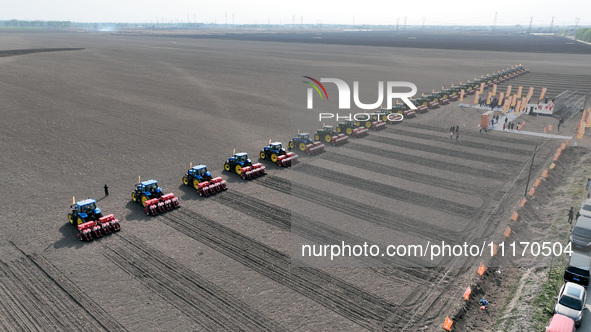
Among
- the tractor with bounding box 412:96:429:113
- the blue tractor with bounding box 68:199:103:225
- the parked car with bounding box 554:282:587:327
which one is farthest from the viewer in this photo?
the tractor with bounding box 412:96:429:113

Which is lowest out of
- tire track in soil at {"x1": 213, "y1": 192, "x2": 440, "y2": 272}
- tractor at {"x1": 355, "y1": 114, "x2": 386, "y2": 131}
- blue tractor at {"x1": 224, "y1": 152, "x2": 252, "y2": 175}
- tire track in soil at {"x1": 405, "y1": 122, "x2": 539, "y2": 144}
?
tire track in soil at {"x1": 213, "y1": 192, "x2": 440, "y2": 272}

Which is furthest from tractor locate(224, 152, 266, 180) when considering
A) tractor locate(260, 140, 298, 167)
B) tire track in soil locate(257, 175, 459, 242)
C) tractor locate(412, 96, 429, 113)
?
tractor locate(412, 96, 429, 113)

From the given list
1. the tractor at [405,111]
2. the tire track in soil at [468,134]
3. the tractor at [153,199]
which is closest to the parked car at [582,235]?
the tire track in soil at [468,134]

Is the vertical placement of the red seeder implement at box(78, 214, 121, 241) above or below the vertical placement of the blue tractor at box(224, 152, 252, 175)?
below

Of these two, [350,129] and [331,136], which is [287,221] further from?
[350,129]

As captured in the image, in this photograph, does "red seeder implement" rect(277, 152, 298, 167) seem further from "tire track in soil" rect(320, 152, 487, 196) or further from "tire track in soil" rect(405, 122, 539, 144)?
"tire track in soil" rect(405, 122, 539, 144)

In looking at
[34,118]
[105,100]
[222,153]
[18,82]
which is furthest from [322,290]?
[18,82]
